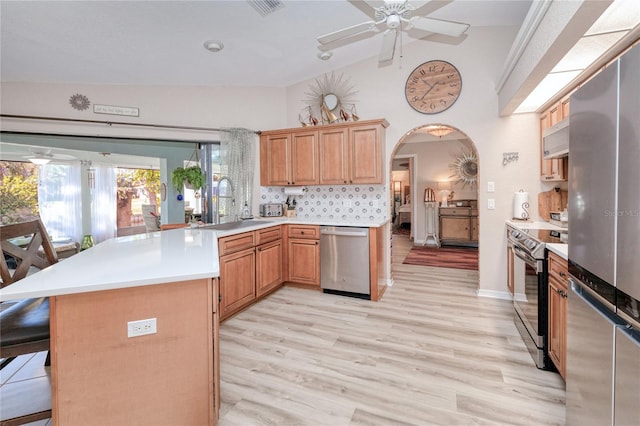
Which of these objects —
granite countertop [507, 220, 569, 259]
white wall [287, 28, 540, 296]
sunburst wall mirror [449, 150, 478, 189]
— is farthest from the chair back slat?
sunburst wall mirror [449, 150, 478, 189]

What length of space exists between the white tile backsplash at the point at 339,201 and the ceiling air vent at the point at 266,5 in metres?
2.30

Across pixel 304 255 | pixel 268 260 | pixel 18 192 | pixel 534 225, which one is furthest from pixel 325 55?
pixel 18 192

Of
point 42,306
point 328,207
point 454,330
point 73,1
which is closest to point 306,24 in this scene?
point 73,1

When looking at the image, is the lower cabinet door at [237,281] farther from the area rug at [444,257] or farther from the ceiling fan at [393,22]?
the area rug at [444,257]

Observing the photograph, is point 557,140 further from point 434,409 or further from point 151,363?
point 151,363

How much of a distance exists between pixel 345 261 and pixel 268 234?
1012mm

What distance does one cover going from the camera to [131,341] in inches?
51.9

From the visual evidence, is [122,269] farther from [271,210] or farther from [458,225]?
[458,225]

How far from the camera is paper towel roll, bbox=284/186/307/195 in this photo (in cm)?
437

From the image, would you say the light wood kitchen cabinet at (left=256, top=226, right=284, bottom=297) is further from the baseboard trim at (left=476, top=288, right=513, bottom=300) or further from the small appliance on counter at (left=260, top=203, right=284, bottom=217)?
the baseboard trim at (left=476, top=288, right=513, bottom=300)

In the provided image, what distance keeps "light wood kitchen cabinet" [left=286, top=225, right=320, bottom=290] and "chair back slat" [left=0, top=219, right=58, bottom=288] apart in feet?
7.78

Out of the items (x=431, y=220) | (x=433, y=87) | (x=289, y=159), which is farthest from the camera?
(x=431, y=220)

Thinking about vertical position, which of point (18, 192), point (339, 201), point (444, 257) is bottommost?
point (444, 257)

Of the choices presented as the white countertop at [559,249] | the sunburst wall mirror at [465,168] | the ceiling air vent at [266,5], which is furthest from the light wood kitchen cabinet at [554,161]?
the sunburst wall mirror at [465,168]
